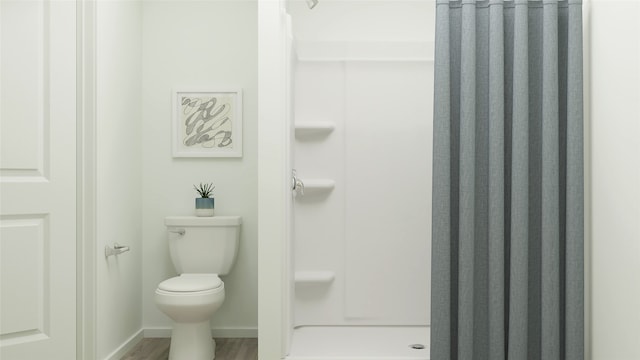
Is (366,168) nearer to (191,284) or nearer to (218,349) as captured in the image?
(191,284)

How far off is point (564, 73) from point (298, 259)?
5.76ft

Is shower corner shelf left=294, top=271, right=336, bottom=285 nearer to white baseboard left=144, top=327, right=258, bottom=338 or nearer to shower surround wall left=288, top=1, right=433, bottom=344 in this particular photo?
shower surround wall left=288, top=1, right=433, bottom=344

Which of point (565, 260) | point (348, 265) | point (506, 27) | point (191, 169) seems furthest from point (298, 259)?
point (506, 27)

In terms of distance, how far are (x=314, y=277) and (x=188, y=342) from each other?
799 mm

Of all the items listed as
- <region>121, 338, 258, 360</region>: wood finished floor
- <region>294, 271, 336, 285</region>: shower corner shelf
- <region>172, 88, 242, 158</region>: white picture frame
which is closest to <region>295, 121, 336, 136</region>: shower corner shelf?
<region>172, 88, 242, 158</region>: white picture frame

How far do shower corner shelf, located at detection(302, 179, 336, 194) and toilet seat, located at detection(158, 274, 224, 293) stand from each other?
725 millimetres

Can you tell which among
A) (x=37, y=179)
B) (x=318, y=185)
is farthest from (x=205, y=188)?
(x=37, y=179)

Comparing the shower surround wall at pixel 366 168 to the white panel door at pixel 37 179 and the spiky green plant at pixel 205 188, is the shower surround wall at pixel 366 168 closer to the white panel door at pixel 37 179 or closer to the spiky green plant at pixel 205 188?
the spiky green plant at pixel 205 188

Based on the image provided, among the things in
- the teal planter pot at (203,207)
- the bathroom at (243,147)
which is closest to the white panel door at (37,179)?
the bathroom at (243,147)

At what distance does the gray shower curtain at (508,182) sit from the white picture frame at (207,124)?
139cm

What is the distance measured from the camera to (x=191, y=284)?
9.31 ft

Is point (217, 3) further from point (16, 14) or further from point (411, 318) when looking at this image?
point (411, 318)

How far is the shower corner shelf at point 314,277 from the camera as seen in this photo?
3270 millimetres

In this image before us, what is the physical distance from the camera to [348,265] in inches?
132
